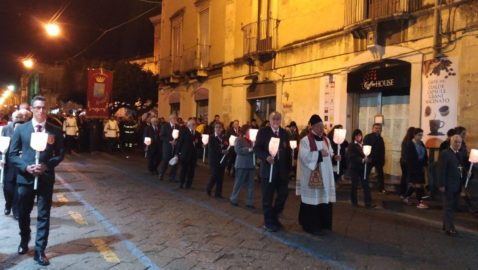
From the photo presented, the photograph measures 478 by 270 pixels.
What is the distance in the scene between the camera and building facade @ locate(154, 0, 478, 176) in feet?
41.0

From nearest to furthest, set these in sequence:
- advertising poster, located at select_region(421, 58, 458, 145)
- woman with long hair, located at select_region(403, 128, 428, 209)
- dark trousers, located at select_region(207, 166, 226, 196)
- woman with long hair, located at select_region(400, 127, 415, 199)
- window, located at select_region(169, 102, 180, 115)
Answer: woman with long hair, located at select_region(403, 128, 428, 209) → dark trousers, located at select_region(207, 166, 226, 196) → woman with long hair, located at select_region(400, 127, 415, 199) → advertising poster, located at select_region(421, 58, 458, 145) → window, located at select_region(169, 102, 180, 115)

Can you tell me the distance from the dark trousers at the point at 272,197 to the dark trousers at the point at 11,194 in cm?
397

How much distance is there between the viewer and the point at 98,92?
947 inches

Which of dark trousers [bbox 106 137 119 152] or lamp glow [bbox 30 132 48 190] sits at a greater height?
lamp glow [bbox 30 132 48 190]

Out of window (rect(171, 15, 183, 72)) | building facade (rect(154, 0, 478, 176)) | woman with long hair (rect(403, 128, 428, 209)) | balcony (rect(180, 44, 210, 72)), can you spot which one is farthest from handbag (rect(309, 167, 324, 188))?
window (rect(171, 15, 183, 72))

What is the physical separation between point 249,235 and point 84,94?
3746 cm

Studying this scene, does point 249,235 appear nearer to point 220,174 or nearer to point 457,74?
point 220,174

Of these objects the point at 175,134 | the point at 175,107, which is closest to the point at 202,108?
the point at 175,107

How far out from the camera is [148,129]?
1543 cm

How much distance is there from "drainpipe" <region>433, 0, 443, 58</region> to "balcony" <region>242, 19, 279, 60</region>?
7882 mm

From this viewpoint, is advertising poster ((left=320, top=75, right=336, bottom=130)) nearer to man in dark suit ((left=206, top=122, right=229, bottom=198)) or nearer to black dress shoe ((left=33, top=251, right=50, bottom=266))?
man in dark suit ((left=206, top=122, right=229, bottom=198))

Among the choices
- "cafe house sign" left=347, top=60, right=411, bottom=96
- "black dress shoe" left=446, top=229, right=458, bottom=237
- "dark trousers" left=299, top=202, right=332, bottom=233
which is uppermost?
"cafe house sign" left=347, top=60, right=411, bottom=96

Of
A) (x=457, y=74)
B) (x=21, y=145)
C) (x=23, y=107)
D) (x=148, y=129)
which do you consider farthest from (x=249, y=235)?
(x=148, y=129)

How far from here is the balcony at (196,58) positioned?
2589cm
